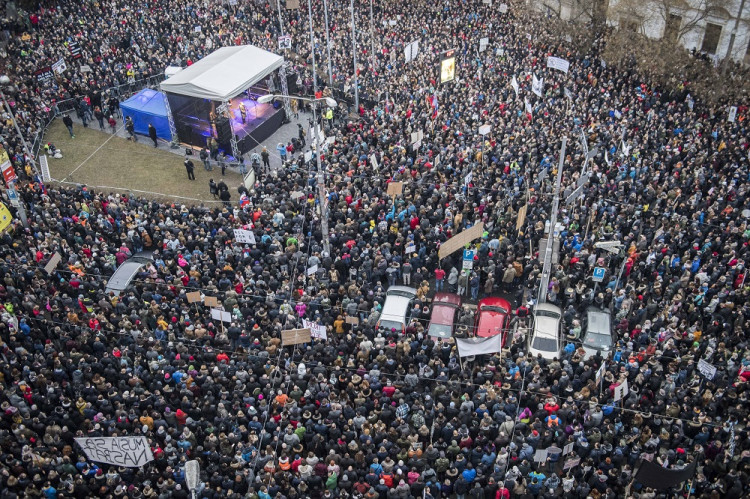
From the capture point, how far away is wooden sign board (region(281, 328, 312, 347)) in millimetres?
19406

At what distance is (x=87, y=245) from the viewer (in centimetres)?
2389

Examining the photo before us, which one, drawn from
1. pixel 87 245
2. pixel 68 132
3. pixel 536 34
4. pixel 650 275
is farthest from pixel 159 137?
pixel 650 275

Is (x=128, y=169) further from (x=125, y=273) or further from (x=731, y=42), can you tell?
(x=731, y=42)

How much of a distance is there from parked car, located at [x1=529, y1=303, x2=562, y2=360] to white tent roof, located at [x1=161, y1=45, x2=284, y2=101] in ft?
54.8

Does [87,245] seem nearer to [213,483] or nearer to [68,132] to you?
[213,483]

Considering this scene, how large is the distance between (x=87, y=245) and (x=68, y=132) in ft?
43.4

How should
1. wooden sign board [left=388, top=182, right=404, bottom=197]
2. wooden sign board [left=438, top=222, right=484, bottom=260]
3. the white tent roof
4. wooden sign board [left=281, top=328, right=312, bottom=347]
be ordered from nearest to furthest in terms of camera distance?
1. wooden sign board [left=281, top=328, right=312, bottom=347]
2. wooden sign board [left=438, top=222, right=484, bottom=260]
3. wooden sign board [left=388, top=182, right=404, bottom=197]
4. the white tent roof

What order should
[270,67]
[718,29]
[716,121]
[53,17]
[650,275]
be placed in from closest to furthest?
1. [650,275]
2. [716,121]
3. [270,67]
4. [718,29]
5. [53,17]

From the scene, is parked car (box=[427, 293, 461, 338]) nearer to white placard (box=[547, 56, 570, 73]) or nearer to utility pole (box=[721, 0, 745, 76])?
white placard (box=[547, 56, 570, 73])

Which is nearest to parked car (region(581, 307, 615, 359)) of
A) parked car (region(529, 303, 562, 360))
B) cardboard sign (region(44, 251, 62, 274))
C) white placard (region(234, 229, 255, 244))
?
parked car (region(529, 303, 562, 360))

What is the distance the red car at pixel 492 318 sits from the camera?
20.8 metres

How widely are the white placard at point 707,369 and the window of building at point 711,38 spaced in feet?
81.8

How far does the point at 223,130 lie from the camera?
3108 cm

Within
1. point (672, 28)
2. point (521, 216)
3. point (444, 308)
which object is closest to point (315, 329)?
point (444, 308)
